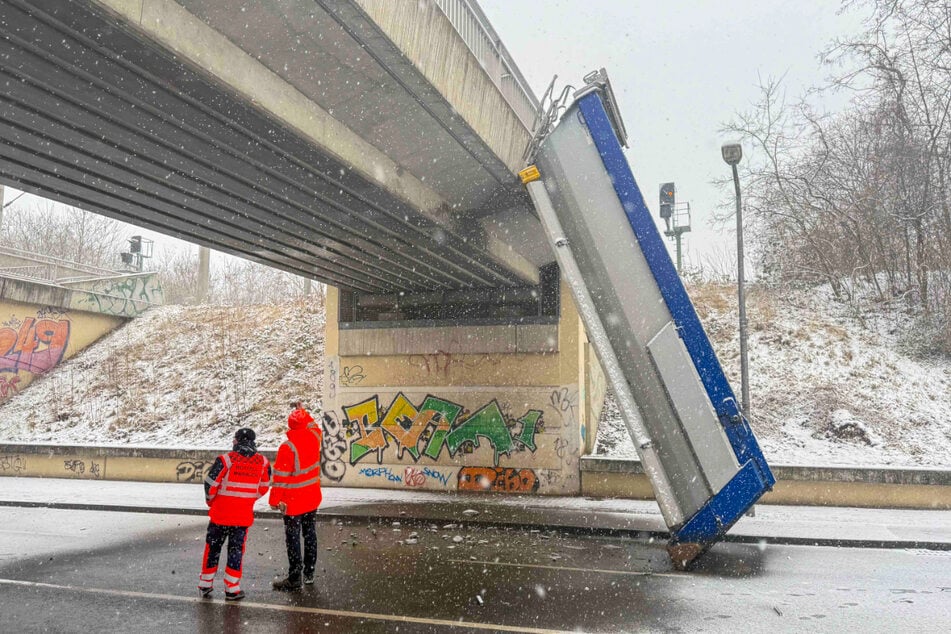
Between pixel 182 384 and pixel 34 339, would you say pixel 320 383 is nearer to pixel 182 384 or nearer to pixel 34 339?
pixel 182 384

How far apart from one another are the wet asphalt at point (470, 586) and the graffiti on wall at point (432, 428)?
3.45 metres

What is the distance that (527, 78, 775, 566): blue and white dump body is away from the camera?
7.05 metres

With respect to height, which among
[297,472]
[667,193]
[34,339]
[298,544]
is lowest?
[298,544]

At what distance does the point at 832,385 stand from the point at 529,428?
761 cm

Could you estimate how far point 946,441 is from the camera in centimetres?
1298

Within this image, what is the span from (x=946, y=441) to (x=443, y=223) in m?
11.3

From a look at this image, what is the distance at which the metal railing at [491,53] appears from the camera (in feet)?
26.1

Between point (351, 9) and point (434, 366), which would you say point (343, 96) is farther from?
point (434, 366)

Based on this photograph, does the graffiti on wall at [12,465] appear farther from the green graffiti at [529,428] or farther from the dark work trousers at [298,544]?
the dark work trousers at [298,544]

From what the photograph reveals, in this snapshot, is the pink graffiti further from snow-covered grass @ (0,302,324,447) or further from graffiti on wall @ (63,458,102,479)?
graffiti on wall @ (63,458,102,479)

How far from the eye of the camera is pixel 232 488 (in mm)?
6203

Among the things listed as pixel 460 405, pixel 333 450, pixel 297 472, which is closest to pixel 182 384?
pixel 333 450

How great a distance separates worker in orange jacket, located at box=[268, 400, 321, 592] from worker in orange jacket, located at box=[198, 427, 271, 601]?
1.05 ft

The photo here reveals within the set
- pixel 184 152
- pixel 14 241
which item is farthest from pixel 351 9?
pixel 14 241
